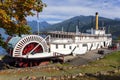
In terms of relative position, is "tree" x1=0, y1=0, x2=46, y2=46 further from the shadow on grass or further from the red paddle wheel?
the red paddle wheel

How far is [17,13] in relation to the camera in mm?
29891

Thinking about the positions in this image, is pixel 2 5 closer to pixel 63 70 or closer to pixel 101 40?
pixel 63 70

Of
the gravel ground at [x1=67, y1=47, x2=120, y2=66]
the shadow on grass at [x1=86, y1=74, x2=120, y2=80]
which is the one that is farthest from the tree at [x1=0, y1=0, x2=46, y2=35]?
the gravel ground at [x1=67, y1=47, x2=120, y2=66]

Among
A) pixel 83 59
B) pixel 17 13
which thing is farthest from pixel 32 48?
pixel 17 13

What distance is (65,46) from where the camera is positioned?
5666 centimetres

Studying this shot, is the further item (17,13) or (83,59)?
(83,59)

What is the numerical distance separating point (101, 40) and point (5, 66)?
33389 millimetres

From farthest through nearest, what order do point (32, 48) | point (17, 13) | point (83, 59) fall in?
point (83, 59) < point (32, 48) < point (17, 13)

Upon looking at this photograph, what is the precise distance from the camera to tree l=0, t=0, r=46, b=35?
2847cm

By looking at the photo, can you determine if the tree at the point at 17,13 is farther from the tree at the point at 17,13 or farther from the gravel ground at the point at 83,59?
the gravel ground at the point at 83,59

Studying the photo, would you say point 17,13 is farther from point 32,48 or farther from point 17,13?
point 32,48

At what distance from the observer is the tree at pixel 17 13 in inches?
1121

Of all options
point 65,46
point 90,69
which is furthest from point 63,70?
point 65,46

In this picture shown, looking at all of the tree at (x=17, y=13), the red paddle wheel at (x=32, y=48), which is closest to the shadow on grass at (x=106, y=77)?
the tree at (x=17, y=13)
